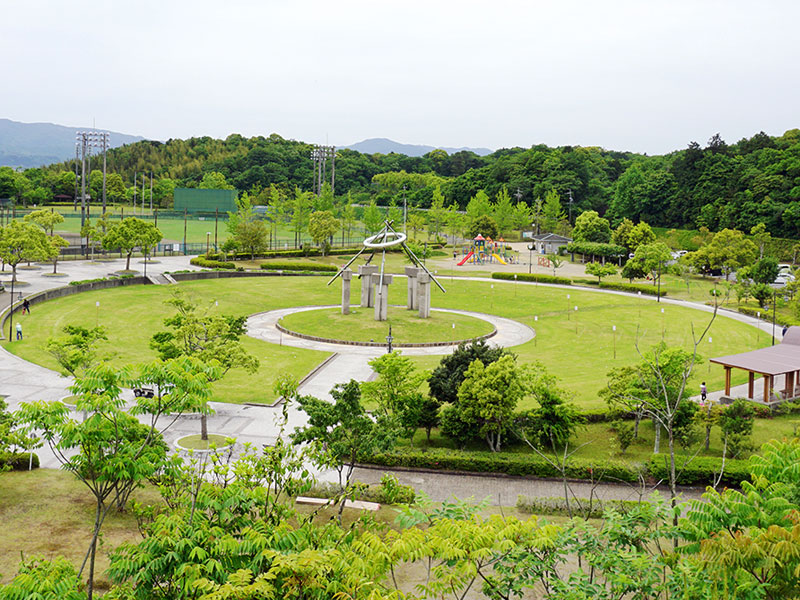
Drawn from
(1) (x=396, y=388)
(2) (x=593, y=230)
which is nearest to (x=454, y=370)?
(1) (x=396, y=388)

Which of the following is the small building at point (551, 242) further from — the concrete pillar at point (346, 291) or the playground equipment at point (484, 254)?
the concrete pillar at point (346, 291)

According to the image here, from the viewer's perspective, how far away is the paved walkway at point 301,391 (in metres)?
24.2

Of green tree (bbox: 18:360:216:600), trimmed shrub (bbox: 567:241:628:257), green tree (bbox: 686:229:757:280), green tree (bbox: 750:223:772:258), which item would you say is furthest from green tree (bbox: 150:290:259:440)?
green tree (bbox: 750:223:772:258)

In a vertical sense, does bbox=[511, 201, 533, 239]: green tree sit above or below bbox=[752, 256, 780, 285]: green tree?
above

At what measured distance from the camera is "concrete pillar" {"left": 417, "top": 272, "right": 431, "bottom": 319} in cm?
5053

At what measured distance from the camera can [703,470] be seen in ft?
79.7

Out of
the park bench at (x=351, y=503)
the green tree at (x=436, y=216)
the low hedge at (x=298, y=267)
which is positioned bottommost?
the park bench at (x=351, y=503)

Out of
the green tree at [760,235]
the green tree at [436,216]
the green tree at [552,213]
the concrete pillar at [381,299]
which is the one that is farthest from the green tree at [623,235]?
the concrete pillar at [381,299]

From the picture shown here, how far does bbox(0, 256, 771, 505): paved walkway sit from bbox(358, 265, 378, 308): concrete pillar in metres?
6.34

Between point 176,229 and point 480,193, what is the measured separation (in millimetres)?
48738

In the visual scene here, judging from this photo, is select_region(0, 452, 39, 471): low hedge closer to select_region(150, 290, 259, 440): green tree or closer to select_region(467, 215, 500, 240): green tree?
select_region(150, 290, 259, 440): green tree

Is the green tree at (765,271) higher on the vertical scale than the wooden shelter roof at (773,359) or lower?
higher

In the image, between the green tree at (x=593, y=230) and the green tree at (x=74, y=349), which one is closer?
the green tree at (x=74, y=349)

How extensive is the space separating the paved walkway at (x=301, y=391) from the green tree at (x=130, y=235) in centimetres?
918
